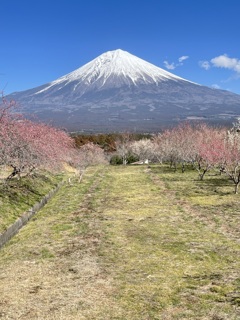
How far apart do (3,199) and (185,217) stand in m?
13.3

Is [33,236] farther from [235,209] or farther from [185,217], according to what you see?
[235,209]

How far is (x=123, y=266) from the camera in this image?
15.1m

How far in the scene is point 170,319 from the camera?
10391 mm


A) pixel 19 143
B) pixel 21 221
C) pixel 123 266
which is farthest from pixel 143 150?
pixel 123 266

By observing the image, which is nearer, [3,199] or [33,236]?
[33,236]

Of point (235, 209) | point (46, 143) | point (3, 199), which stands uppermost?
point (46, 143)

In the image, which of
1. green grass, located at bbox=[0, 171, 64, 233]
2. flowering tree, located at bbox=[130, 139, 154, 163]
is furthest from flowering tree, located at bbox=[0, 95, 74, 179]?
flowering tree, located at bbox=[130, 139, 154, 163]

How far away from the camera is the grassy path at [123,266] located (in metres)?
11.3

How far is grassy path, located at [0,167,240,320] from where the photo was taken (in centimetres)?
1129

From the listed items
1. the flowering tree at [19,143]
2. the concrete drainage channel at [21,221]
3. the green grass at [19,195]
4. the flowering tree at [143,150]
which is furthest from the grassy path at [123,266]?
the flowering tree at [143,150]

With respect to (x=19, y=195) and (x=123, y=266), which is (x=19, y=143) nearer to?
(x=19, y=195)

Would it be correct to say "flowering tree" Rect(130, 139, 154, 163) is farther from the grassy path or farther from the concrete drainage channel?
the grassy path

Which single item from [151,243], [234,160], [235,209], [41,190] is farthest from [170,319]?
[234,160]

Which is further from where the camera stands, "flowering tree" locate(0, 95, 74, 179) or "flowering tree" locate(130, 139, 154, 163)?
"flowering tree" locate(130, 139, 154, 163)
